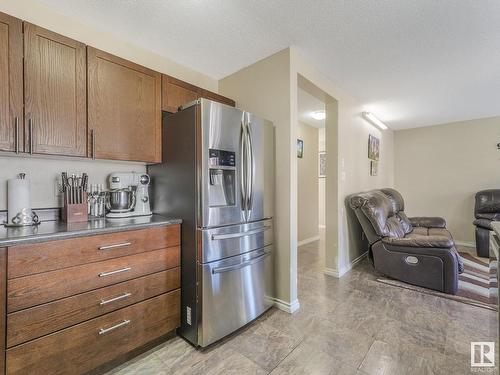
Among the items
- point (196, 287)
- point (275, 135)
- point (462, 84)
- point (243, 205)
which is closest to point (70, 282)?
point (196, 287)

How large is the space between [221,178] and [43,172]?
130 cm

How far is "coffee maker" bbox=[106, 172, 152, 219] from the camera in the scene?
1904 mm

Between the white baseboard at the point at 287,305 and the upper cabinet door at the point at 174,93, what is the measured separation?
79.0 inches

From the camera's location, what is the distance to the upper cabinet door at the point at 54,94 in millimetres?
1452

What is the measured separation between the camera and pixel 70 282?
1.30m

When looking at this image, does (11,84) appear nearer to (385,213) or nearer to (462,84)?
(385,213)

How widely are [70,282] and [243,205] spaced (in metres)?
1.17

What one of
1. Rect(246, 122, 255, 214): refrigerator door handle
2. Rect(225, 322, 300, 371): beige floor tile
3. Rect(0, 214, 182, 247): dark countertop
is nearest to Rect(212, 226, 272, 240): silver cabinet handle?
Rect(246, 122, 255, 214): refrigerator door handle

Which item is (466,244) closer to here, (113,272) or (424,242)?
(424,242)

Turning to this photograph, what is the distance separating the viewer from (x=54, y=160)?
1784mm

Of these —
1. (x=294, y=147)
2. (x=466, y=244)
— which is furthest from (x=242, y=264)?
(x=466, y=244)

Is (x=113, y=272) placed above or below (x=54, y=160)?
below

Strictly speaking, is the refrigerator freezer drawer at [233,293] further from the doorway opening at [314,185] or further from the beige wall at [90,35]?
the beige wall at [90,35]

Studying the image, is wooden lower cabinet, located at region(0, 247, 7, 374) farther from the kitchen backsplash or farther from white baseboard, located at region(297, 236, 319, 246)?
white baseboard, located at region(297, 236, 319, 246)
